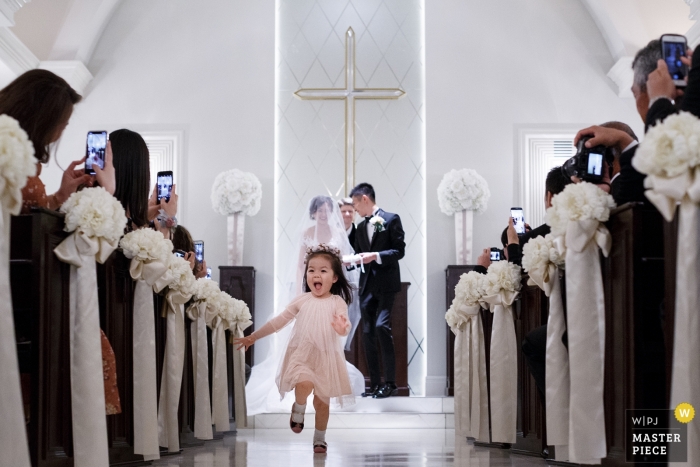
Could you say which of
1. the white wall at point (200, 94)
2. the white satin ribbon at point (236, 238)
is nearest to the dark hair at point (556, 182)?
the white satin ribbon at point (236, 238)

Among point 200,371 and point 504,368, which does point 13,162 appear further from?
point 504,368

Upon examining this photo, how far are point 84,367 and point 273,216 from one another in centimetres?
648

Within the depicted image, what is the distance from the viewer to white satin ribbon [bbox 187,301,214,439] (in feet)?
17.5

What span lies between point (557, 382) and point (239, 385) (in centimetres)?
367

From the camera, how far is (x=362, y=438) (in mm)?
6762

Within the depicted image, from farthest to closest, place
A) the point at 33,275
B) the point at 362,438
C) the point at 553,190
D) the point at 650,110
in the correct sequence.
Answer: the point at 362,438, the point at 553,190, the point at 33,275, the point at 650,110

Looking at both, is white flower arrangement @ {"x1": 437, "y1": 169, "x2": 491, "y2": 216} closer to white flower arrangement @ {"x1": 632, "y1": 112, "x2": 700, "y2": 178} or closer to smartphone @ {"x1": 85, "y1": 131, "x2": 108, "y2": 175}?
smartphone @ {"x1": 85, "y1": 131, "x2": 108, "y2": 175}

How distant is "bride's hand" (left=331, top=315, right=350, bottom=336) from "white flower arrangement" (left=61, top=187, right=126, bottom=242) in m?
2.29

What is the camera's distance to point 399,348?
905 cm

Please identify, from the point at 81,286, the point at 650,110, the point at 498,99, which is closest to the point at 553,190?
the point at 650,110

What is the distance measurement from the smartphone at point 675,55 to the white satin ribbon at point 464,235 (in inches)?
249

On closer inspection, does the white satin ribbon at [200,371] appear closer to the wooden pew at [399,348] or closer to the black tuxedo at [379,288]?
the black tuxedo at [379,288]

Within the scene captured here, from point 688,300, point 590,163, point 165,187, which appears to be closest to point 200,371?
point 165,187

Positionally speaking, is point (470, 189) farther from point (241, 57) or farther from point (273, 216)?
point (241, 57)
